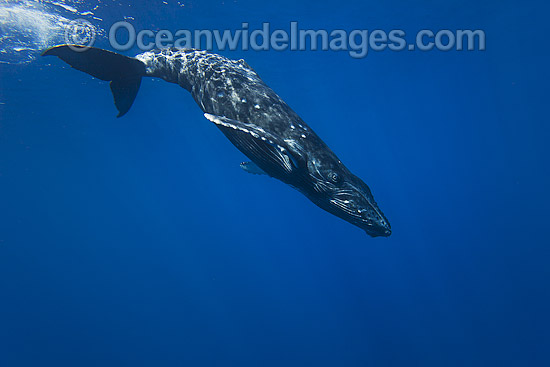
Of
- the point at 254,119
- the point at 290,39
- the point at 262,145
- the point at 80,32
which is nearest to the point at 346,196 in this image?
the point at 262,145

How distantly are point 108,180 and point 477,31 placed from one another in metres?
62.2

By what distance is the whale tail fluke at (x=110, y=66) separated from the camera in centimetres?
421

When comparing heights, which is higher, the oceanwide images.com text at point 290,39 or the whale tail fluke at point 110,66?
the oceanwide images.com text at point 290,39

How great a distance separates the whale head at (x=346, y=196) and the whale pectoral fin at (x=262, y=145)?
347 millimetres

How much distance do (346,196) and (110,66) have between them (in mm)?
3967

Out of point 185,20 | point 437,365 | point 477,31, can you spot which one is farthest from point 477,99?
point 185,20

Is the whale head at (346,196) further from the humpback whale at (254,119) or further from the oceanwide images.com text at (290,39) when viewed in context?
the oceanwide images.com text at (290,39)

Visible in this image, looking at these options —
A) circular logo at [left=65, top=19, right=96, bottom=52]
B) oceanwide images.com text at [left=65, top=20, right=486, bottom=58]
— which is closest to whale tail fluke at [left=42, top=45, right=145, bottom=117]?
circular logo at [left=65, top=19, right=96, bottom=52]

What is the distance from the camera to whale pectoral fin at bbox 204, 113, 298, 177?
291cm

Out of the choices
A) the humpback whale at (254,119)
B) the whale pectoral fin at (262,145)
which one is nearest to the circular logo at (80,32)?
the humpback whale at (254,119)

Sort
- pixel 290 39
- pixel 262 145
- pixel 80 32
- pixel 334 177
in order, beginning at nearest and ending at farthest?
1. pixel 262 145
2. pixel 334 177
3. pixel 80 32
4. pixel 290 39

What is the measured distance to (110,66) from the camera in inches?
187

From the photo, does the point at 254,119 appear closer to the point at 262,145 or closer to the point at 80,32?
the point at 262,145

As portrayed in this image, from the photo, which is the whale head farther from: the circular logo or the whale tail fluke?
the circular logo
